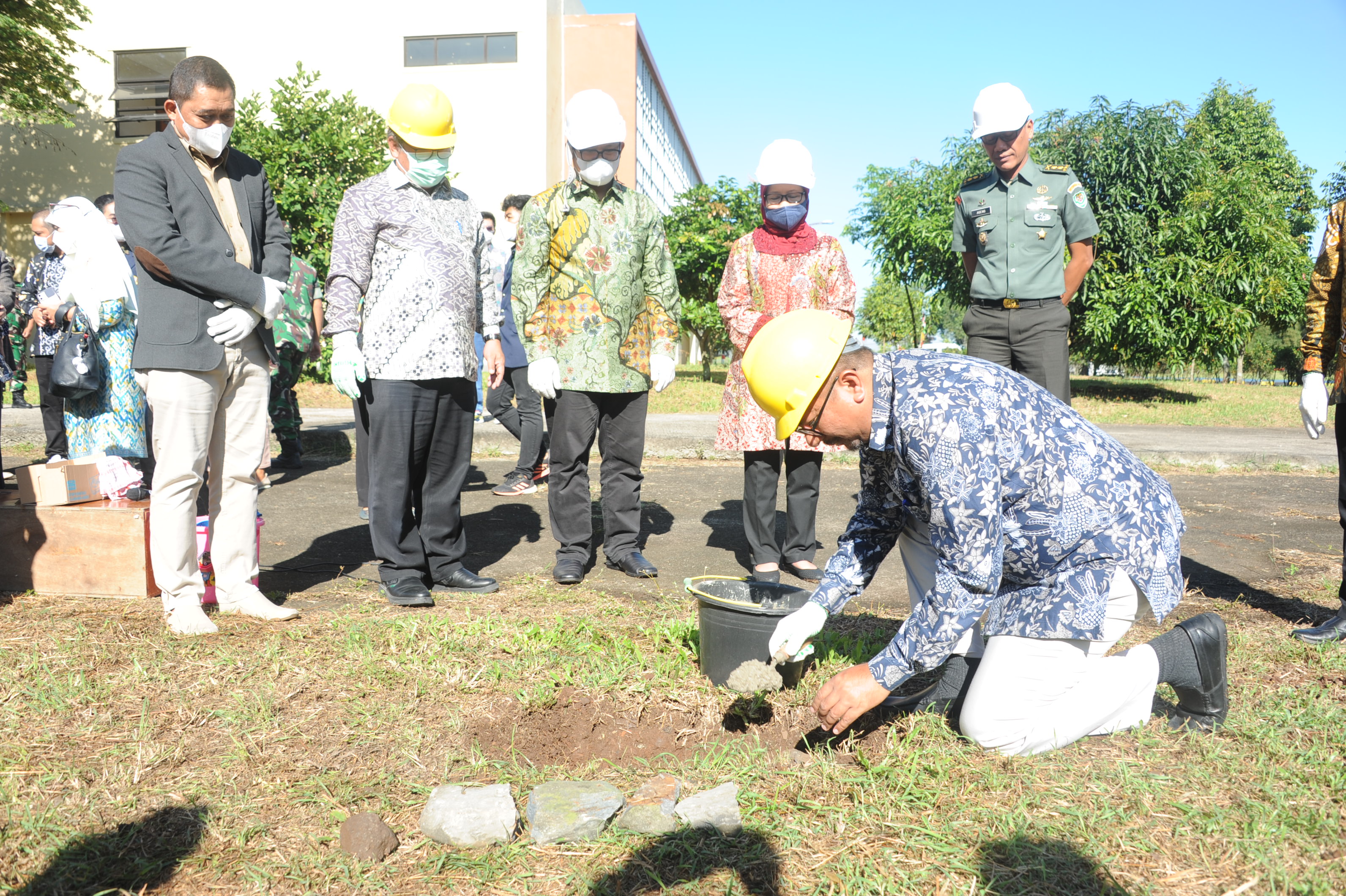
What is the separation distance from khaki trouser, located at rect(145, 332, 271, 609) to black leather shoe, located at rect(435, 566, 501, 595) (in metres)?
0.84

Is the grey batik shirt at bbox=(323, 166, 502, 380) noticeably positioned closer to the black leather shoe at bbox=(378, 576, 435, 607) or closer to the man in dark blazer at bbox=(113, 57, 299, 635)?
the man in dark blazer at bbox=(113, 57, 299, 635)

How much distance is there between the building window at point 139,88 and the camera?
22.6 meters

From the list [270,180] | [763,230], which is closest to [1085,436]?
[763,230]

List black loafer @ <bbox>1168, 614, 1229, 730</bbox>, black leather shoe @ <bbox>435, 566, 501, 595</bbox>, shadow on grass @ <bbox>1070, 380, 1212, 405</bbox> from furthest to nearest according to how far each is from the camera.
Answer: shadow on grass @ <bbox>1070, 380, 1212, 405</bbox>
black leather shoe @ <bbox>435, 566, 501, 595</bbox>
black loafer @ <bbox>1168, 614, 1229, 730</bbox>

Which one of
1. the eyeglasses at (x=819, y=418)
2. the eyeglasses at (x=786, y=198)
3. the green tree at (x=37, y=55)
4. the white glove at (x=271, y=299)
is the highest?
the green tree at (x=37, y=55)

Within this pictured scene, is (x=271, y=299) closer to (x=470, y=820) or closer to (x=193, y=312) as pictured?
(x=193, y=312)

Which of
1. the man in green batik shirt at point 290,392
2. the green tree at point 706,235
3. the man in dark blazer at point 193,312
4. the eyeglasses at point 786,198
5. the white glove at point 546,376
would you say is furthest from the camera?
the green tree at point 706,235

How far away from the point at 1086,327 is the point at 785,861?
1825 centimetres

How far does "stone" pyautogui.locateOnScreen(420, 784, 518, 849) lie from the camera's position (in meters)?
2.18

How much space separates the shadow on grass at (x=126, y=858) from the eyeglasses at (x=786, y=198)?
11.6 ft

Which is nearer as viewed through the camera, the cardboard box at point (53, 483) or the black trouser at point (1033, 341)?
the cardboard box at point (53, 483)

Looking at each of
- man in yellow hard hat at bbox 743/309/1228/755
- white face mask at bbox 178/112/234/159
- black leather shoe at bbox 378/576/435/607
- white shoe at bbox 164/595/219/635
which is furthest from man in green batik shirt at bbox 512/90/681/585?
man in yellow hard hat at bbox 743/309/1228/755

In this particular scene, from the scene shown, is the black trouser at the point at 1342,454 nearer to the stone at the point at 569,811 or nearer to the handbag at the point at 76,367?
the stone at the point at 569,811

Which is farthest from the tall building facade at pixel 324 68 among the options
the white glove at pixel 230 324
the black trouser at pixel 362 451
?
the white glove at pixel 230 324
